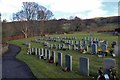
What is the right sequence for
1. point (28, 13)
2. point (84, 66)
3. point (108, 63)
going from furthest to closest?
point (28, 13)
point (84, 66)
point (108, 63)

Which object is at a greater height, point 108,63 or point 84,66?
point 108,63

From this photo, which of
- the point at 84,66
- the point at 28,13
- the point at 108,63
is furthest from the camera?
the point at 28,13

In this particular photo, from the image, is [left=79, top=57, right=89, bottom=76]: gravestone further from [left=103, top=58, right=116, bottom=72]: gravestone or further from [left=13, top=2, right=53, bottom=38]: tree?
[left=13, top=2, right=53, bottom=38]: tree

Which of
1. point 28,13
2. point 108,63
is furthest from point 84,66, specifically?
point 28,13

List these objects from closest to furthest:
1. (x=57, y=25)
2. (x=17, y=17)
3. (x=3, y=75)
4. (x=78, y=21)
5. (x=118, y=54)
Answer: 1. (x=3, y=75)
2. (x=118, y=54)
3. (x=17, y=17)
4. (x=57, y=25)
5. (x=78, y=21)

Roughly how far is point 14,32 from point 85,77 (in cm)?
7166

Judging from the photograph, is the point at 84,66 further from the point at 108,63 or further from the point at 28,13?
the point at 28,13

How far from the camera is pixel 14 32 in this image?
8488 centimetres

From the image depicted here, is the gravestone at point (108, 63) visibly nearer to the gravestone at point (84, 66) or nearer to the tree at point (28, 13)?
the gravestone at point (84, 66)

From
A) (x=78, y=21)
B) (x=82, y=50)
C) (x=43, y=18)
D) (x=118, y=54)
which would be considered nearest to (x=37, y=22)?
(x=43, y=18)

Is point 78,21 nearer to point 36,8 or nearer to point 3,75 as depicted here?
point 36,8

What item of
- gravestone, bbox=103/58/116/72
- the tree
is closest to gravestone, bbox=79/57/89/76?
gravestone, bbox=103/58/116/72

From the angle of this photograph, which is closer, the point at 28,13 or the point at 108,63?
the point at 108,63

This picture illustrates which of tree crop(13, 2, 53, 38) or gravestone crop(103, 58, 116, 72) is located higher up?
tree crop(13, 2, 53, 38)
